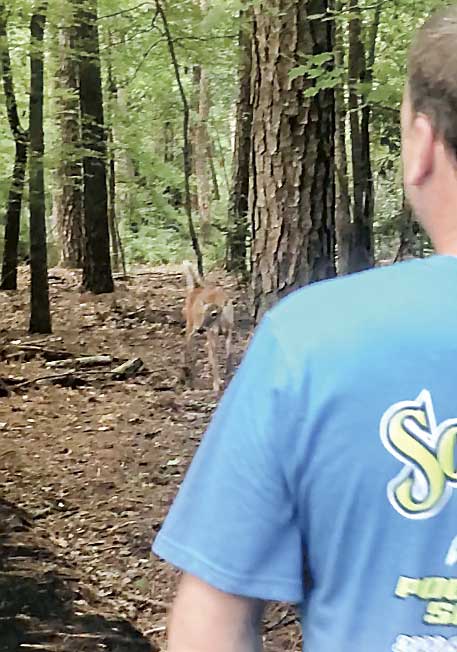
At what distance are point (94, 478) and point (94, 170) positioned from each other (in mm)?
5070

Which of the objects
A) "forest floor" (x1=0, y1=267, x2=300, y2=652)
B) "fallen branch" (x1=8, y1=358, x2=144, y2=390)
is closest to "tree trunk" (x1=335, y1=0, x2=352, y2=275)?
"forest floor" (x1=0, y1=267, x2=300, y2=652)

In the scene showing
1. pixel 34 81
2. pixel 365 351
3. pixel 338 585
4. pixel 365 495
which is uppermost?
pixel 34 81

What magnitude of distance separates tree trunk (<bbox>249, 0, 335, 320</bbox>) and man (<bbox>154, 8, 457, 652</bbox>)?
357cm

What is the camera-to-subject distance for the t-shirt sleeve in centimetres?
→ 90

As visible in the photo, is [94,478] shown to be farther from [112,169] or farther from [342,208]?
[112,169]

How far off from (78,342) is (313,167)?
402 cm

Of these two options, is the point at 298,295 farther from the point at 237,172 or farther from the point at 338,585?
the point at 237,172

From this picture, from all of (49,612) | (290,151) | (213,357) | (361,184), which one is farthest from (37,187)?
(49,612)

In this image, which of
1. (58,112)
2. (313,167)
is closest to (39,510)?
(313,167)

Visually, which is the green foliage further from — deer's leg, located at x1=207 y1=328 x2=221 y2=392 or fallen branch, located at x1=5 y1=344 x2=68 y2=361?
deer's leg, located at x1=207 y1=328 x2=221 y2=392

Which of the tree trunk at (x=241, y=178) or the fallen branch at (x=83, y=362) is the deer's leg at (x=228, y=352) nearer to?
the fallen branch at (x=83, y=362)

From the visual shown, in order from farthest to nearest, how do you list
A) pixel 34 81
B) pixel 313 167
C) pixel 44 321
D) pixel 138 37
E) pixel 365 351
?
1. pixel 138 37
2. pixel 44 321
3. pixel 34 81
4. pixel 313 167
5. pixel 365 351

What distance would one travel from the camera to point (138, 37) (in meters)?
8.92

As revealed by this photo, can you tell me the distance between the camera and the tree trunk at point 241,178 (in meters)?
8.85
